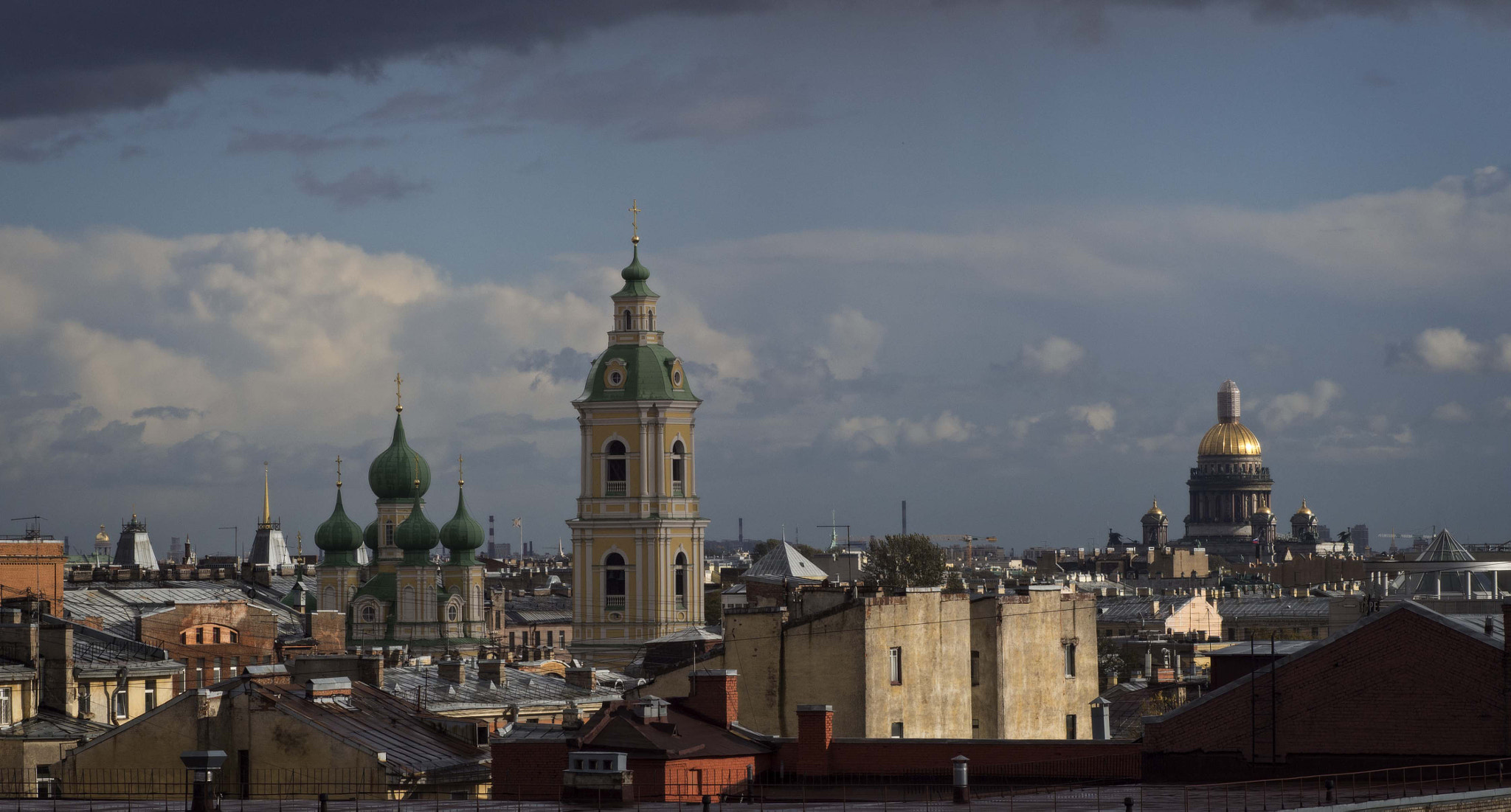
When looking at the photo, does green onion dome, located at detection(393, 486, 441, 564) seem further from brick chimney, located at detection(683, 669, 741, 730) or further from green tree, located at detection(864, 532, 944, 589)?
brick chimney, located at detection(683, 669, 741, 730)

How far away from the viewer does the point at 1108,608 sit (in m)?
120

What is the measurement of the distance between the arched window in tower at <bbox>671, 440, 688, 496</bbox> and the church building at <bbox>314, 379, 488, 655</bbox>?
10184 millimetres

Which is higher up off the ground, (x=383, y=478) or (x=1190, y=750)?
(x=383, y=478)

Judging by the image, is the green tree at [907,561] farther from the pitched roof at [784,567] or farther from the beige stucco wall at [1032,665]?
the beige stucco wall at [1032,665]

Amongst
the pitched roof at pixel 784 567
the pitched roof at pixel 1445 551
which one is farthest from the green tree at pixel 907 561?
the pitched roof at pixel 1445 551

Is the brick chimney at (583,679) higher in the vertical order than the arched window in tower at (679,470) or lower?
lower

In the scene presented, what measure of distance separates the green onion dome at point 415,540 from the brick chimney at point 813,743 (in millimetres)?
69255

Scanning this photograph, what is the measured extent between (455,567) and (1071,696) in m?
55.2

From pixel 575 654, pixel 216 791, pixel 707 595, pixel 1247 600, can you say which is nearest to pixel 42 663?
pixel 216 791

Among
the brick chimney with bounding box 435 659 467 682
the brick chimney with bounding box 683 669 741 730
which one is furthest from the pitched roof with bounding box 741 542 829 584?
the brick chimney with bounding box 683 669 741 730

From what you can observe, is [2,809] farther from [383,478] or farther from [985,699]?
[383,478]

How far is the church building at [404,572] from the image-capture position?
9594cm

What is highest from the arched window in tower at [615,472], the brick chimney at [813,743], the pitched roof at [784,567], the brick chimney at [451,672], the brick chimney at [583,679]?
the arched window in tower at [615,472]

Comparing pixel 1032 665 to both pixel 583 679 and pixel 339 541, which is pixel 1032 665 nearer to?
pixel 583 679
